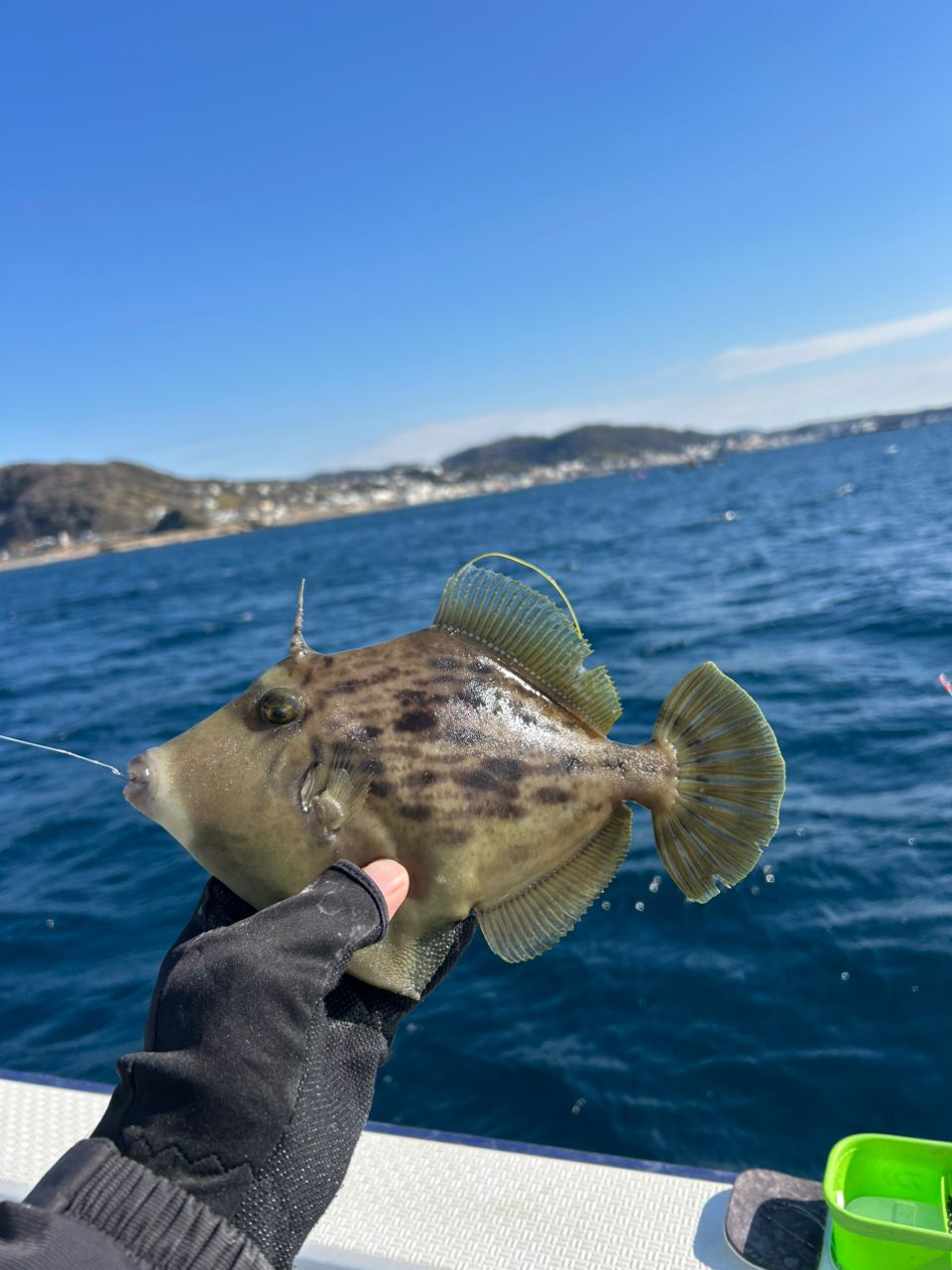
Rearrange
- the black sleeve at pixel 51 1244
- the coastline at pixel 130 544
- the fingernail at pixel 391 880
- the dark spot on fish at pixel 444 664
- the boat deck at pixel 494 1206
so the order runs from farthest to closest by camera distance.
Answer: the coastline at pixel 130 544 → the boat deck at pixel 494 1206 → the dark spot on fish at pixel 444 664 → the fingernail at pixel 391 880 → the black sleeve at pixel 51 1244

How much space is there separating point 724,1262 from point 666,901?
4216 mm

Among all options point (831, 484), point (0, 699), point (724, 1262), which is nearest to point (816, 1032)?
point (724, 1262)

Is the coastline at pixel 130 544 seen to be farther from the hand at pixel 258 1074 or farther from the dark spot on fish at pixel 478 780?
the hand at pixel 258 1074

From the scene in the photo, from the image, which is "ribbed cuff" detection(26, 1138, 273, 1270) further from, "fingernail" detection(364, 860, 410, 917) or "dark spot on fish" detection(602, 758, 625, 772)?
"dark spot on fish" detection(602, 758, 625, 772)

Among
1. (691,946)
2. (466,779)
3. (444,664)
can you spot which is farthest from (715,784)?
(691,946)

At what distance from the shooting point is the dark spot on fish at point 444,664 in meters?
2.67

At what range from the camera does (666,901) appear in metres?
7.42

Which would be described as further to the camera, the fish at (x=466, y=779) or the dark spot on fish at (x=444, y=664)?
the dark spot on fish at (x=444, y=664)

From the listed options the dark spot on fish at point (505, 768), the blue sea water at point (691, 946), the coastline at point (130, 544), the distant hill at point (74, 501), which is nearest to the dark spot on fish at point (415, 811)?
the dark spot on fish at point (505, 768)

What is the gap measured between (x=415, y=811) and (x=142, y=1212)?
1.10 meters

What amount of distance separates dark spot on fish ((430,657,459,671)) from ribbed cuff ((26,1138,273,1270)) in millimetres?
1459

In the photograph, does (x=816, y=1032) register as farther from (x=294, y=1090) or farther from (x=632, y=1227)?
(x=294, y=1090)

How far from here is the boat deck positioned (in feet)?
10.9

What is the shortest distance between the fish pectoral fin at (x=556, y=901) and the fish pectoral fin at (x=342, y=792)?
1.65 ft
